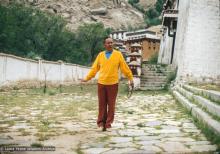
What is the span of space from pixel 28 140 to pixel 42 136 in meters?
0.35

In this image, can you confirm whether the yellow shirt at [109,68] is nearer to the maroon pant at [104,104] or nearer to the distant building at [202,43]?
the maroon pant at [104,104]

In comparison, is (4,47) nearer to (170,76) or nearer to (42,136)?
(170,76)

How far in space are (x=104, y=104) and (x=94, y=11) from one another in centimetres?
8487

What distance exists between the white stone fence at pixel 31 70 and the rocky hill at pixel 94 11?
171 feet

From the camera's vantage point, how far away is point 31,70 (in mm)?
19344

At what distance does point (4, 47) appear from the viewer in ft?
157

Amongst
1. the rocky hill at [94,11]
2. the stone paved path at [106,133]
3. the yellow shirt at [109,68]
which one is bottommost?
the stone paved path at [106,133]

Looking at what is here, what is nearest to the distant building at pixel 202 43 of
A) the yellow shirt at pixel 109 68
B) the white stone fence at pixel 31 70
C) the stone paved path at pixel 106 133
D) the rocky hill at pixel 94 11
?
the stone paved path at pixel 106 133

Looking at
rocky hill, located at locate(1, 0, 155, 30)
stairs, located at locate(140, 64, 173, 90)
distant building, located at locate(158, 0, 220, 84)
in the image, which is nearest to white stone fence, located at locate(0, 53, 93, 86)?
stairs, located at locate(140, 64, 173, 90)

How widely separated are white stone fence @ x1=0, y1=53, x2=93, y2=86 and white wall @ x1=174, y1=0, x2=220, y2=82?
8.71m

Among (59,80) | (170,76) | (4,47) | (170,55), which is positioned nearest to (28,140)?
(170,76)

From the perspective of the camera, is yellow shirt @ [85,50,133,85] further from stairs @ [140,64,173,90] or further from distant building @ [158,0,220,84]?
stairs @ [140,64,173,90]

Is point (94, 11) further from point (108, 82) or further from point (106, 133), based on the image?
point (106, 133)

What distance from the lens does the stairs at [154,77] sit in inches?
744
